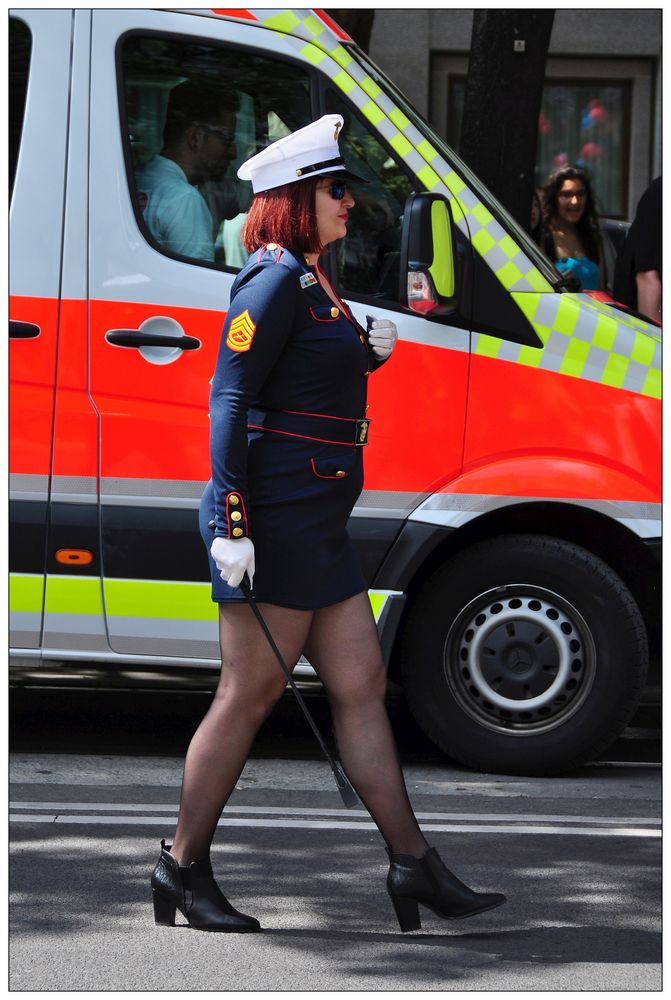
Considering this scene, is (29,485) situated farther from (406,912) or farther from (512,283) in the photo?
(406,912)

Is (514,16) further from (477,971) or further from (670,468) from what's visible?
(477,971)

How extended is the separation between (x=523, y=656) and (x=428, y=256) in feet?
4.55

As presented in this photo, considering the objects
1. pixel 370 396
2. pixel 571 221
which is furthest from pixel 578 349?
pixel 571 221

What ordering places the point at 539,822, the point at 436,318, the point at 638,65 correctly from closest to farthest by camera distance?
the point at 539,822, the point at 436,318, the point at 638,65

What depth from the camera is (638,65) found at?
13781 millimetres

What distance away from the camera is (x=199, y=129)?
213 inches

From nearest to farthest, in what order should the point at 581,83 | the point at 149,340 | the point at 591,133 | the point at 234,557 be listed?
the point at 234,557
the point at 149,340
the point at 581,83
the point at 591,133

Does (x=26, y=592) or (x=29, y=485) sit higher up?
(x=29, y=485)

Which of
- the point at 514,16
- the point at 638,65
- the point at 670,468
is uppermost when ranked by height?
the point at 638,65

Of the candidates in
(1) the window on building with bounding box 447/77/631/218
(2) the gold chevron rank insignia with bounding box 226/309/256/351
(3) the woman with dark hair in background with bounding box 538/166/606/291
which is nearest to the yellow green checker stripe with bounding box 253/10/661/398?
(2) the gold chevron rank insignia with bounding box 226/309/256/351

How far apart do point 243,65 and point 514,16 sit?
2822 millimetres

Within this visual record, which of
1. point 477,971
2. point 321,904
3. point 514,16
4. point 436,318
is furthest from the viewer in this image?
point 514,16

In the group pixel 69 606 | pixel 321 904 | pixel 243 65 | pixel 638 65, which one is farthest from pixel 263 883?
pixel 638 65

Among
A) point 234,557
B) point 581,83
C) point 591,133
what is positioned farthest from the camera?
point 591,133
